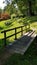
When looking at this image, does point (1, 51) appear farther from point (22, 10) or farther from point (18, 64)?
point (22, 10)

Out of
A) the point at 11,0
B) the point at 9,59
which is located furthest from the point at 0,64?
the point at 11,0

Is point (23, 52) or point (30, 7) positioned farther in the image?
point (30, 7)

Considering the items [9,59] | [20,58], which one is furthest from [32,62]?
[9,59]

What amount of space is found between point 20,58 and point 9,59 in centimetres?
59

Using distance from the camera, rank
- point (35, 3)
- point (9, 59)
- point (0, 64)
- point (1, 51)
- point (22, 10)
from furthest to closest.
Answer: point (22, 10)
point (35, 3)
point (1, 51)
point (9, 59)
point (0, 64)

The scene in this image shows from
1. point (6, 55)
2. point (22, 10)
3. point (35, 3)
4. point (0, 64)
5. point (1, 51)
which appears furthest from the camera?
point (22, 10)

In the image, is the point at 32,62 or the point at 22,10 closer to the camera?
the point at 32,62

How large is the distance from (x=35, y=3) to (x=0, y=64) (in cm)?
2832

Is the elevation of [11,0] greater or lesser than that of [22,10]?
greater

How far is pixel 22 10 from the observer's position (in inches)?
1367

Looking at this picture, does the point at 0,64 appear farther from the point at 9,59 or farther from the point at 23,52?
the point at 23,52

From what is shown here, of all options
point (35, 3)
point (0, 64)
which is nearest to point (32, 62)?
point (0, 64)

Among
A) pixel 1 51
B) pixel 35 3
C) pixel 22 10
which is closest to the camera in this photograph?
pixel 1 51

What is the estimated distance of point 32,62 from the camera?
621 cm
